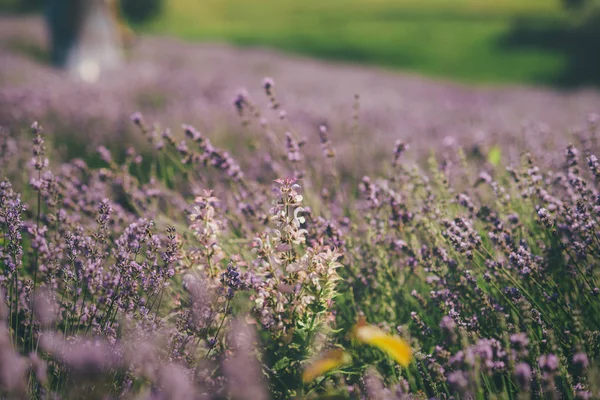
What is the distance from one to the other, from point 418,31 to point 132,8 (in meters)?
15.9

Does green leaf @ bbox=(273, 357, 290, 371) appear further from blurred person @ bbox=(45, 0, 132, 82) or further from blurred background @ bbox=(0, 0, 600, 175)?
blurred person @ bbox=(45, 0, 132, 82)

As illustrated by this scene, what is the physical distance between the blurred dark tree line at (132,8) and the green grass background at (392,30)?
0.65m

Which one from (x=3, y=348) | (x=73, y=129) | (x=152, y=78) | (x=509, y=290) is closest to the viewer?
(x=3, y=348)

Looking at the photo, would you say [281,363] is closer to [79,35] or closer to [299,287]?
[299,287]

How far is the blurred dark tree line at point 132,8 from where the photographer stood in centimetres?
2669

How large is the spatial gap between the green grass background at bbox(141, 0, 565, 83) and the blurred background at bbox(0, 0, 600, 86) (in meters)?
0.04

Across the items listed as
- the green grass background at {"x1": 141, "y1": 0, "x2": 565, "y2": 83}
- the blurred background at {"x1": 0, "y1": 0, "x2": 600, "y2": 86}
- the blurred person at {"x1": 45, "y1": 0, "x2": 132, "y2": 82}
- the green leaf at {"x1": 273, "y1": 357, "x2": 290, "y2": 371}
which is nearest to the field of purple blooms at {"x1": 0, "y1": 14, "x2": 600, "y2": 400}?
the green leaf at {"x1": 273, "y1": 357, "x2": 290, "y2": 371}

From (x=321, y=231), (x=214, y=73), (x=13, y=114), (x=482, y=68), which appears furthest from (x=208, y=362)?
(x=482, y=68)

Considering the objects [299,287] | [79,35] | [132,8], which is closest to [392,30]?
[132,8]

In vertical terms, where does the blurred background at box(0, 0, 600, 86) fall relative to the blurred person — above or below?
above

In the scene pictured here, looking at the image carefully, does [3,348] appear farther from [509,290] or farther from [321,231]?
[509,290]

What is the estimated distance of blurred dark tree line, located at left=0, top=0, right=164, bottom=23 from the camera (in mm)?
26688

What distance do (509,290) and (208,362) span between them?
1114 millimetres

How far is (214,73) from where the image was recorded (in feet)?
28.2
